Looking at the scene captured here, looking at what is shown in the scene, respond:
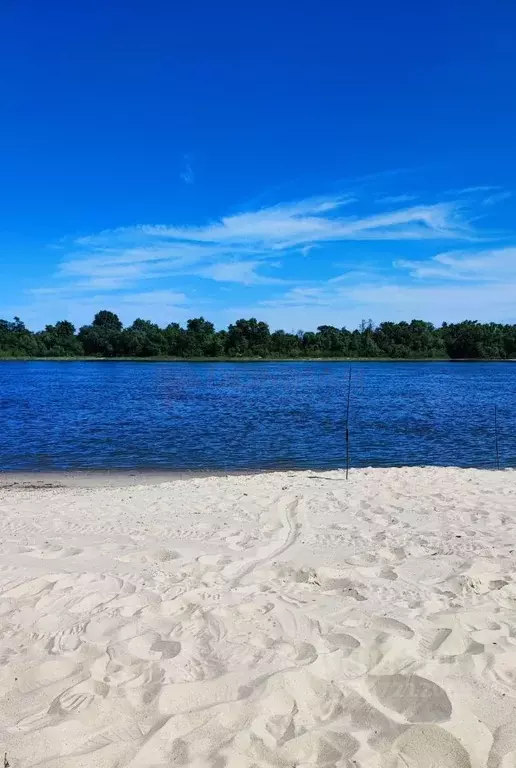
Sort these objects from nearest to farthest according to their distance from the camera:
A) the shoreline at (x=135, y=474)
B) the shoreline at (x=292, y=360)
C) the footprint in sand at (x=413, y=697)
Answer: the footprint in sand at (x=413, y=697)
the shoreline at (x=135, y=474)
the shoreline at (x=292, y=360)

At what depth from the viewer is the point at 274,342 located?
14650 centimetres

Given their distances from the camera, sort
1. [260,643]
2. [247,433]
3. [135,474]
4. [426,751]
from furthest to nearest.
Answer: [247,433], [135,474], [260,643], [426,751]

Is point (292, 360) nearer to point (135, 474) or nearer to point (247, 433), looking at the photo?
point (247, 433)

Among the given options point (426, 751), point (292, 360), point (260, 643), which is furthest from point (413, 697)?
point (292, 360)

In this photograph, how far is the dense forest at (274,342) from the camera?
13975 centimetres

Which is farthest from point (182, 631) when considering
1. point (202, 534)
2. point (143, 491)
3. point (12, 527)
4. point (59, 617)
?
point (143, 491)

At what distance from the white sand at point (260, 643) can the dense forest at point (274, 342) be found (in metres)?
136

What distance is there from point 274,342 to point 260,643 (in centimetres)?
14297

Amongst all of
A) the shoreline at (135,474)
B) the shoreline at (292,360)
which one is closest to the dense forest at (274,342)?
the shoreline at (292,360)

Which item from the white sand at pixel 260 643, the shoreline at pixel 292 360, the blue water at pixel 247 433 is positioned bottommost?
the blue water at pixel 247 433

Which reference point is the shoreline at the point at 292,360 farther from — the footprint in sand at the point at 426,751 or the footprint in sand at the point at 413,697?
the footprint in sand at the point at 426,751

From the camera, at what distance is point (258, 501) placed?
9.48 m

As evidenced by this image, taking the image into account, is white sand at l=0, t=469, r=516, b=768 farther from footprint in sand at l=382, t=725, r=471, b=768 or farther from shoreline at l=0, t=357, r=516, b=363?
shoreline at l=0, t=357, r=516, b=363

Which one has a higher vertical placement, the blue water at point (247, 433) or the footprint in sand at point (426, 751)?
the footprint in sand at point (426, 751)
